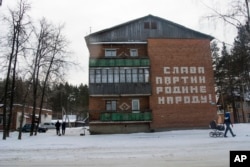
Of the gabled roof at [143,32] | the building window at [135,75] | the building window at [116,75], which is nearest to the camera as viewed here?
the building window at [116,75]

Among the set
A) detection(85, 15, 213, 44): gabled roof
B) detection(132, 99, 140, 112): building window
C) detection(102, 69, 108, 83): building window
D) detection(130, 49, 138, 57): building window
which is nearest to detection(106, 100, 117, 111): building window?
detection(132, 99, 140, 112): building window

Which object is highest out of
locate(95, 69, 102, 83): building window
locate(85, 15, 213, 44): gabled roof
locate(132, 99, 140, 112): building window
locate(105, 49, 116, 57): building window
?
locate(85, 15, 213, 44): gabled roof

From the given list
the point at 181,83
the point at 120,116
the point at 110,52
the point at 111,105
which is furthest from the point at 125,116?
the point at 110,52

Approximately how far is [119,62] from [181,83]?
7433 millimetres

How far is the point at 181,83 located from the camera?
3403cm

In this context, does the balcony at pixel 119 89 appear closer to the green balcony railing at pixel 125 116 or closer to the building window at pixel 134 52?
the green balcony railing at pixel 125 116

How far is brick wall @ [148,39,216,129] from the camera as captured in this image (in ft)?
110

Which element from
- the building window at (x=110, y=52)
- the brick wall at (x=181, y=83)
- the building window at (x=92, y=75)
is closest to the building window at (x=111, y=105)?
the building window at (x=92, y=75)

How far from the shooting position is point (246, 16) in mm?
17781

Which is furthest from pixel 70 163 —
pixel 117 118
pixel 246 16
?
pixel 117 118

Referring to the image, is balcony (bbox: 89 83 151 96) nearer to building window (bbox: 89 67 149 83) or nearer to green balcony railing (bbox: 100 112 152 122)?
building window (bbox: 89 67 149 83)

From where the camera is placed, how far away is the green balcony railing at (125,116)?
106 ft

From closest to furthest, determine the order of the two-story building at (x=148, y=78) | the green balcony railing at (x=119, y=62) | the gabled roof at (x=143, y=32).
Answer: the two-story building at (x=148, y=78) → the green balcony railing at (x=119, y=62) → the gabled roof at (x=143, y=32)

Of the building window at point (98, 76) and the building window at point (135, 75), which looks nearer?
the building window at point (98, 76)
